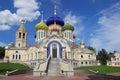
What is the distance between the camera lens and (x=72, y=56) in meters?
52.7

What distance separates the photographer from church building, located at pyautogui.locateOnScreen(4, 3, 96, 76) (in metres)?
50.8

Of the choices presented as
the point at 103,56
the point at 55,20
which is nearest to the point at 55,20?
the point at 55,20

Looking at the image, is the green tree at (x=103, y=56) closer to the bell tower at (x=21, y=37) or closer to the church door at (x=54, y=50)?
the church door at (x=54, y=50)

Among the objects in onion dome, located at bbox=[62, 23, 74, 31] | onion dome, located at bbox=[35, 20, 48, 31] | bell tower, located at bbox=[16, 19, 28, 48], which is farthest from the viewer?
bell tower, located at bbox=[16, 19, 28, 48]

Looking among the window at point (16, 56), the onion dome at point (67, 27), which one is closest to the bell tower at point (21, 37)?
the window at point (16, 56)

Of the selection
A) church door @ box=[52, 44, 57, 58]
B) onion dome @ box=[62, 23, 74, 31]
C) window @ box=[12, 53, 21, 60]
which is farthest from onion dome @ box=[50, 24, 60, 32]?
window @ box=[12, 53, 21, 60]

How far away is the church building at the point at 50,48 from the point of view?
167ft

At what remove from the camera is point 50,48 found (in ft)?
167

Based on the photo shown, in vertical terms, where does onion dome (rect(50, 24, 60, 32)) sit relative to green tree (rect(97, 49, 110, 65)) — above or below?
above

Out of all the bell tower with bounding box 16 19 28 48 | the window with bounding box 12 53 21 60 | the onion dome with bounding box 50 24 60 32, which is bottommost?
the window with bounding box 12 53 21 60

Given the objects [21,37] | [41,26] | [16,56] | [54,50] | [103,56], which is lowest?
[16,56]

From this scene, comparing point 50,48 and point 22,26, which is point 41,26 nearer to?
point 22,26

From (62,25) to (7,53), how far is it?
1857 centimetres

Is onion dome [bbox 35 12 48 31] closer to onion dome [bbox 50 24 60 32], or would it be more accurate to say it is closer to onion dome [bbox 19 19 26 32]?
onion dome [bbox 50 24 60 32]
